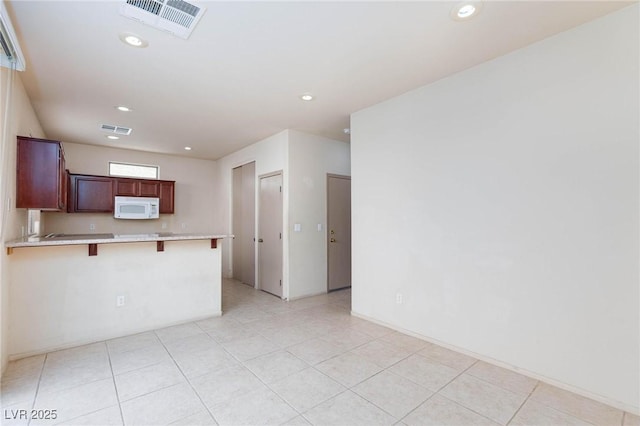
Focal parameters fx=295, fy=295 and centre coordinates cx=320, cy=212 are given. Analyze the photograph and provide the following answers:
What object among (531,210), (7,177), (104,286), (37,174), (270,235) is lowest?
(104,286)

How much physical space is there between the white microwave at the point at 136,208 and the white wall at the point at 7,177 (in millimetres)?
2636

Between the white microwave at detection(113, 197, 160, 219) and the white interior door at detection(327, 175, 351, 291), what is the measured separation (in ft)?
12.2

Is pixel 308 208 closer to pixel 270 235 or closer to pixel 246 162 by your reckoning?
pixel 270 235

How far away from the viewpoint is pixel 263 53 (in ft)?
8.80

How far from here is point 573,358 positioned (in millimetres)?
2314

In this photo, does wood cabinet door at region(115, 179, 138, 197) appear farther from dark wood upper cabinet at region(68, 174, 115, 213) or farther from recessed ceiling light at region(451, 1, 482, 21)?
recessed ceiling light at region(451, 1, 482, 21)

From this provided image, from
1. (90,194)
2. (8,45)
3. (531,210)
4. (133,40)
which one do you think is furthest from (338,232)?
(90,194)

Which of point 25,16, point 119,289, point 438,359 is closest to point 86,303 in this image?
point 119,289

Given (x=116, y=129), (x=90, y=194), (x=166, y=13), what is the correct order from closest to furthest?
(x=166, y=13)
(x=116, y=129)
(x=90, y=194)

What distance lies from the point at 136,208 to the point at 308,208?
11.9 ft

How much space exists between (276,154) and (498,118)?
343cm

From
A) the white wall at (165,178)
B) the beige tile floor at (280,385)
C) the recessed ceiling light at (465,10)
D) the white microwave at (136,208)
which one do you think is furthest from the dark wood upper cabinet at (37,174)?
the recessed ceiling light at (465,10)

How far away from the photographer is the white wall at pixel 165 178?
229 inches

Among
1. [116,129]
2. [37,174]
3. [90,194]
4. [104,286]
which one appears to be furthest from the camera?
[90,194]
